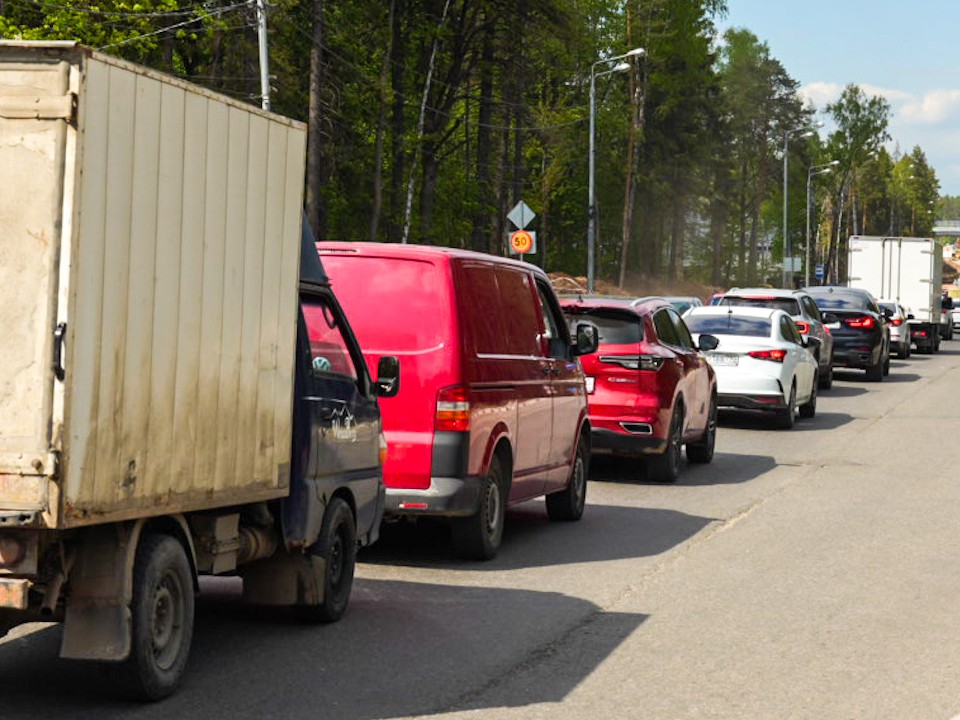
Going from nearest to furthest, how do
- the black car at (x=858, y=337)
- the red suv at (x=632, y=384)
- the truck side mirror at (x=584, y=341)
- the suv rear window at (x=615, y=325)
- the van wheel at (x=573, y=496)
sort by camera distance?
the truck side mirror at (x=584, y=341) < the van wheel at (x=573, y=496) < the red suv at (x=632, y=384) < the suv rear window at (x=615, y=325) < the black car at (x=858, y=337)

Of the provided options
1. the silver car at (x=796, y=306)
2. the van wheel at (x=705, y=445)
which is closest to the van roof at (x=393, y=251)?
the van wheel at (x=705, y=445)

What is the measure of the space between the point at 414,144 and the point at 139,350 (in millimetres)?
50816

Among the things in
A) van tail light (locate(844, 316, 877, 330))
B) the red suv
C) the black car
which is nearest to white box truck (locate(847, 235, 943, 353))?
the black car

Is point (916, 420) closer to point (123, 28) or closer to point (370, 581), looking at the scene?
point (370, 581)

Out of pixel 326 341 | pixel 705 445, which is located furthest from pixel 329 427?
pixel 705 445

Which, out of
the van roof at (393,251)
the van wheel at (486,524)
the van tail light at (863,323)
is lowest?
the van wheel at (486,524)

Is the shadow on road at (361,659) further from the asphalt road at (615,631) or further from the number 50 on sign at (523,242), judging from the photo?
the number 50 on sign at (523,242)

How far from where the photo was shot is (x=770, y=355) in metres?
23.2

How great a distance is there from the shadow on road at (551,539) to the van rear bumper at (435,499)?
0.54 meters

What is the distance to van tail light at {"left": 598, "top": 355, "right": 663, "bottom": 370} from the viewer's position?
1647cm

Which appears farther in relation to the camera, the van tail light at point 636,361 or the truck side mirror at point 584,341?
the van tail light at point 636,361

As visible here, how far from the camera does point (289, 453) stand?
8477 millimetres

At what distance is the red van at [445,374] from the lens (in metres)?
11.0

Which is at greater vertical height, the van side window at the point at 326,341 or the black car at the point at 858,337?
the black car at the point at 858,337
